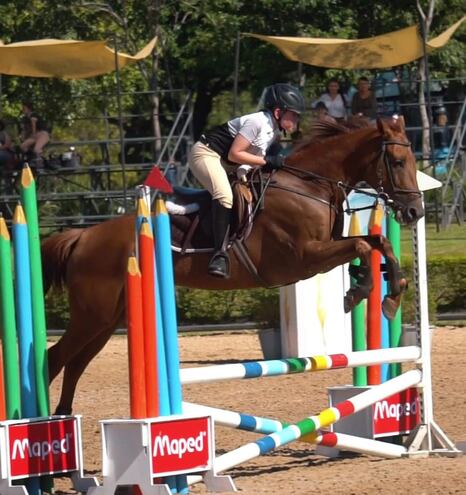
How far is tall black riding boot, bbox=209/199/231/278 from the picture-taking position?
7328mm

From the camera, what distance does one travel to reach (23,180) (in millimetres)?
6027

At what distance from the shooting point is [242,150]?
733 cm

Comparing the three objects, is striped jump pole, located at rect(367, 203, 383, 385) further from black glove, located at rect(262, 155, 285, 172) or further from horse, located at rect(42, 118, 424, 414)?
black glove, located at rect(262, 155, 285, 172)

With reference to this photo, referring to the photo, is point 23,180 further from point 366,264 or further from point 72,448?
point 366,264

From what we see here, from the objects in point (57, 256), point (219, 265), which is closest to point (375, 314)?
point (219, 265)

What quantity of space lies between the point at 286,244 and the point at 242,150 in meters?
0.60

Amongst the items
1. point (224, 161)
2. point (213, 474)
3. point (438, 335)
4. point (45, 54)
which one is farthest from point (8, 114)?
point (213, 474)

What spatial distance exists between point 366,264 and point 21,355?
2069mm

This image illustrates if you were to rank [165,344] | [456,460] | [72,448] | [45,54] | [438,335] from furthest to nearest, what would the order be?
[45,54] → [438,335] → [456,460] → [72,448] → [165,344]

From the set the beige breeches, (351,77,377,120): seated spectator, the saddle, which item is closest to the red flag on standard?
the beige breeches

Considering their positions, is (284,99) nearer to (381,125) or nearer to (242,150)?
(242,150)

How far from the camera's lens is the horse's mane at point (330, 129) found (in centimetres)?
786

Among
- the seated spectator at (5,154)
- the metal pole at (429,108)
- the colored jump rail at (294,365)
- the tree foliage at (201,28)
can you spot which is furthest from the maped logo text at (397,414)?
the tree foliage at (201,28)

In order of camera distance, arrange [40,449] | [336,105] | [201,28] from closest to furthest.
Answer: [40,449] < [336,105] < [201,28]
